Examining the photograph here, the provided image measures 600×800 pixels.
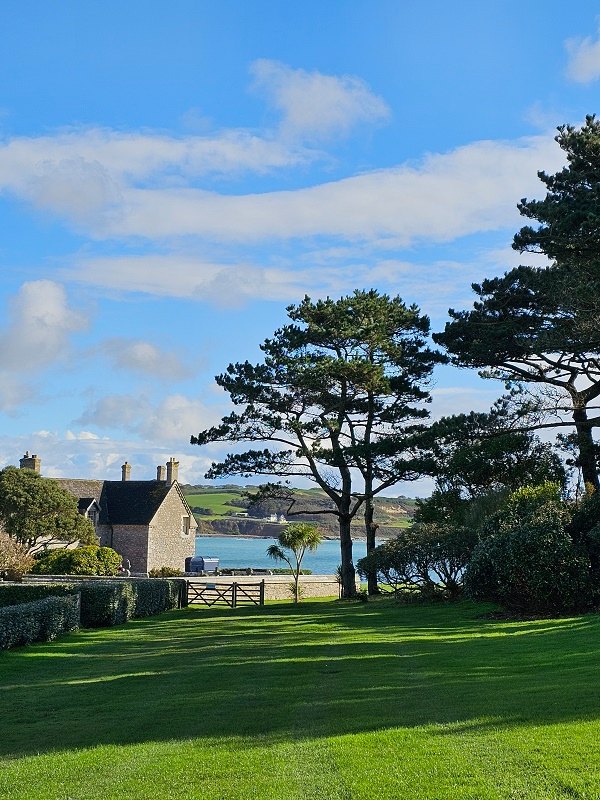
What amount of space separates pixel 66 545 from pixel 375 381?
29859 mm

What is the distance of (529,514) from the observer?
2517 cm

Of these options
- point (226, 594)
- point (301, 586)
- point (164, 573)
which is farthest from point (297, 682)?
point (164, 573)

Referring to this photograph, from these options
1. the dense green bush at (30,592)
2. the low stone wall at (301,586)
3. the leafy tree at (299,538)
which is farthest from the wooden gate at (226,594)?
the dense green bush at (30,592)

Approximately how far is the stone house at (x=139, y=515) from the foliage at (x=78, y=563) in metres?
13.0

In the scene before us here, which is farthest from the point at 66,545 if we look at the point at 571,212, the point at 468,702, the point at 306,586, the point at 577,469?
the point at 468,702

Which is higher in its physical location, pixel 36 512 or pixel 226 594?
pixel 36 512

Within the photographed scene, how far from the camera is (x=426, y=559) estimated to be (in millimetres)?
32125

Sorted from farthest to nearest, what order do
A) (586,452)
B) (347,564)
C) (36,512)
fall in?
(36,512), (347,564), (586,452)

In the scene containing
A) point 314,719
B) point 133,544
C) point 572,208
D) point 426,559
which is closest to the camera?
point 314,719

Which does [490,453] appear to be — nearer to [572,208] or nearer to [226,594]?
[572,208]

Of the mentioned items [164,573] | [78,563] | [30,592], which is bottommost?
[30,592]

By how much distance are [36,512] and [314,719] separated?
47.7 m

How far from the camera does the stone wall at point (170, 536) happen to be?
65.5 meters

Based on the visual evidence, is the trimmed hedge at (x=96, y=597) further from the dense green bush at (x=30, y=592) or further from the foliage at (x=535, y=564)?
the foliage at (x=535, y=564)
